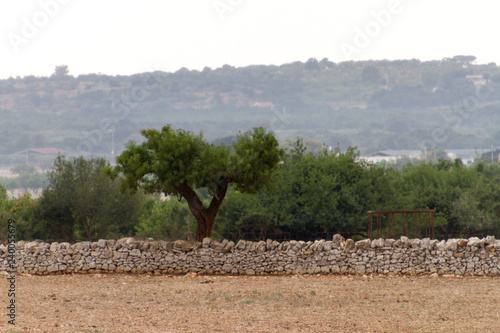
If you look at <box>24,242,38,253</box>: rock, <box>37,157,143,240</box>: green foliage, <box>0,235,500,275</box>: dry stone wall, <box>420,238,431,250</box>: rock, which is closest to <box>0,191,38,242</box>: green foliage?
<box>37,157,143,240</box>: green foliage

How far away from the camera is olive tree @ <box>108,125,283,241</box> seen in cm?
1761

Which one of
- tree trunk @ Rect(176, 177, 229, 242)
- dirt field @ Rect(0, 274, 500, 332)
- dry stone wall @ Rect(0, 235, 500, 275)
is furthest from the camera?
tree trunk @ Rect(176, 177, 229, 242)

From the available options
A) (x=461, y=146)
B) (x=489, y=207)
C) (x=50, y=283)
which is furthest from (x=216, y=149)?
(x=461, y=146)

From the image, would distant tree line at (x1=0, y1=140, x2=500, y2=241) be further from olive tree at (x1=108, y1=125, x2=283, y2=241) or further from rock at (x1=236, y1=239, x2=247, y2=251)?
rock at (x1=236, y1=239, x2=247, y2=251)

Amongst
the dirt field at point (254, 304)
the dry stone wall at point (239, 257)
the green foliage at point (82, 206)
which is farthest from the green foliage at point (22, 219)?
the dirt field at point (254, 304)

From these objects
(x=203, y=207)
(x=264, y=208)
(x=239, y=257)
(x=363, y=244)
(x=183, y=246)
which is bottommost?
(x=239, y=257)

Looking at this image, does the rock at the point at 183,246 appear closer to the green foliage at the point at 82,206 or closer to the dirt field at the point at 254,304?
the dirt field at the point at 254,304

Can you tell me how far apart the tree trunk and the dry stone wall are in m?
1.12

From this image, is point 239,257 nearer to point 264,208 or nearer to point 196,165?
point 196,165

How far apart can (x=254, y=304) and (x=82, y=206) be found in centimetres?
1258

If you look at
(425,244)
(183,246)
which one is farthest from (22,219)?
(425,244)

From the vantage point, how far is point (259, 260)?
17344mm

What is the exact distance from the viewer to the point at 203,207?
18516mm

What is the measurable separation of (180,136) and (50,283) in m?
5.69
